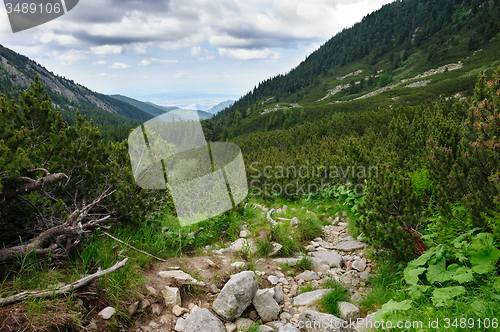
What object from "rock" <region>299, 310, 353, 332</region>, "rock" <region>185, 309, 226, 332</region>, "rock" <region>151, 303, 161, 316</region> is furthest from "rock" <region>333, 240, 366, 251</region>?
"rock" <region>151, 303, 161, 316</region>

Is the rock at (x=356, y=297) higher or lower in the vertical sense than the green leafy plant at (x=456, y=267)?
lower

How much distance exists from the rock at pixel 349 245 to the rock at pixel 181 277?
11.1 ft

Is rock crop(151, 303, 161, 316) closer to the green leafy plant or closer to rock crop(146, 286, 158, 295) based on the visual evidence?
rock crop(146, 286, 158, 295)

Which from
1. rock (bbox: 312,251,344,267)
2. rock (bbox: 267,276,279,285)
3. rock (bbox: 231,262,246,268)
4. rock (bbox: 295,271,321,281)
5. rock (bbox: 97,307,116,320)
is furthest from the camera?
rock (bbox: 312,251,344,267)

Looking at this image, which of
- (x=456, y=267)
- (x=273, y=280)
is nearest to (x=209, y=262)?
(x=273, y=280)

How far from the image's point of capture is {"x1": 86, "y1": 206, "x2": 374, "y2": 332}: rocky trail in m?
2.85

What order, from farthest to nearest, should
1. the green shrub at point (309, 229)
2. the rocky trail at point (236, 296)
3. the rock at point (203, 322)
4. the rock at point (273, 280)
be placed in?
the green shrub at point (309, 229) < the rock at point (273, 280) < the rocky trail at point (236, 296) < the rock at point (203, 322)

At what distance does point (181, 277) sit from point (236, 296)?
0.82 metres

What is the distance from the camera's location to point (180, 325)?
110 inches

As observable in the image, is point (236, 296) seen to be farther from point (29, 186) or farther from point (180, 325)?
point (29, 186)

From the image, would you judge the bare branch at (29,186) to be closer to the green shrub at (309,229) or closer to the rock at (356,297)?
the rock at (356,297)

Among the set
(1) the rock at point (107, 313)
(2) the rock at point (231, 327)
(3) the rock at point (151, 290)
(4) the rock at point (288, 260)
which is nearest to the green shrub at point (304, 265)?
(4) the rock at point (288, 260)

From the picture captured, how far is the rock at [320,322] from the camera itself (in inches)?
116

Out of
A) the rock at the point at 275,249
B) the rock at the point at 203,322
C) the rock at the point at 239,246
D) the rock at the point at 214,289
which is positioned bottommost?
the rock at the point at 275,249
